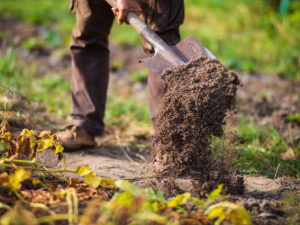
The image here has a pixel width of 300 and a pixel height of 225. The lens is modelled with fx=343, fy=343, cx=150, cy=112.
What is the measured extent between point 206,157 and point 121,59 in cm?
335

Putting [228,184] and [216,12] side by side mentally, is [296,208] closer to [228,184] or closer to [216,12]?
[228,184]

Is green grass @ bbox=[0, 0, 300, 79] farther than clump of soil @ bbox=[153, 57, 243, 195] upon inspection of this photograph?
Yes

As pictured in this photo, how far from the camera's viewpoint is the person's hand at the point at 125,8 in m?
2.20

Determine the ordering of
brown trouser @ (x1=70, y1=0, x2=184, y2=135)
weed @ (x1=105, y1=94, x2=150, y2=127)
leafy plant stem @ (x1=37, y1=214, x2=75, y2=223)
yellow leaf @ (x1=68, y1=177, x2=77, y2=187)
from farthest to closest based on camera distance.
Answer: weed @ (x1=105, y1=94, x2=150, y2=127) → brown trouser @ (x1=70, y1=0, x2=184, y2=135) → yellow leaf @ (x1=68, y1=177, x2=77, y2=187) → leafy plant stem @ (x1=37, y1=214, x2=75, y2=223)

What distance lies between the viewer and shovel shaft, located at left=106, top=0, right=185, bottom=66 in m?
2.13

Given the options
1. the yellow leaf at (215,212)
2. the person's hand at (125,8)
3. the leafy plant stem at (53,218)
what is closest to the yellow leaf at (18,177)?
the leafy plant stem at (53,218)

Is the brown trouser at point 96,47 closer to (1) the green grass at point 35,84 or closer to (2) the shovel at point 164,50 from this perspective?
(2) the shovel at point 164,50

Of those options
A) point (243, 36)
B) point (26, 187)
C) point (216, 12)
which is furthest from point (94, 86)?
point (216, 12)

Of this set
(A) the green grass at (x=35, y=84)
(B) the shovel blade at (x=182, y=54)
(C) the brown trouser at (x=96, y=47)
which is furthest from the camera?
(A) the green grass at (x=35, y=84)

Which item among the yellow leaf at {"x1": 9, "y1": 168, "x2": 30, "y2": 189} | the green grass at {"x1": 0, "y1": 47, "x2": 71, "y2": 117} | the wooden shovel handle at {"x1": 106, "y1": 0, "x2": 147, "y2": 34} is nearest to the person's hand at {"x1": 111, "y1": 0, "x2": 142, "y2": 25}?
the wooden shovel handle at {"x1": 106, "y1": 0, "x2": 147, "y2": 34}

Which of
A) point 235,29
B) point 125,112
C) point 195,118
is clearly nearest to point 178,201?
point 195,118

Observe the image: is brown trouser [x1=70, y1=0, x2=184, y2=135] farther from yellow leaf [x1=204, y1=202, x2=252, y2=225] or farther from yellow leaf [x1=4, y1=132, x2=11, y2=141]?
yellow leaf [x1=204, y1=202, x2=252, y2=225]

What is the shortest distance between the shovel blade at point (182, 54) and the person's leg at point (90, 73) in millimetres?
607

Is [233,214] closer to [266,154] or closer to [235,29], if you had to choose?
[266,154]
